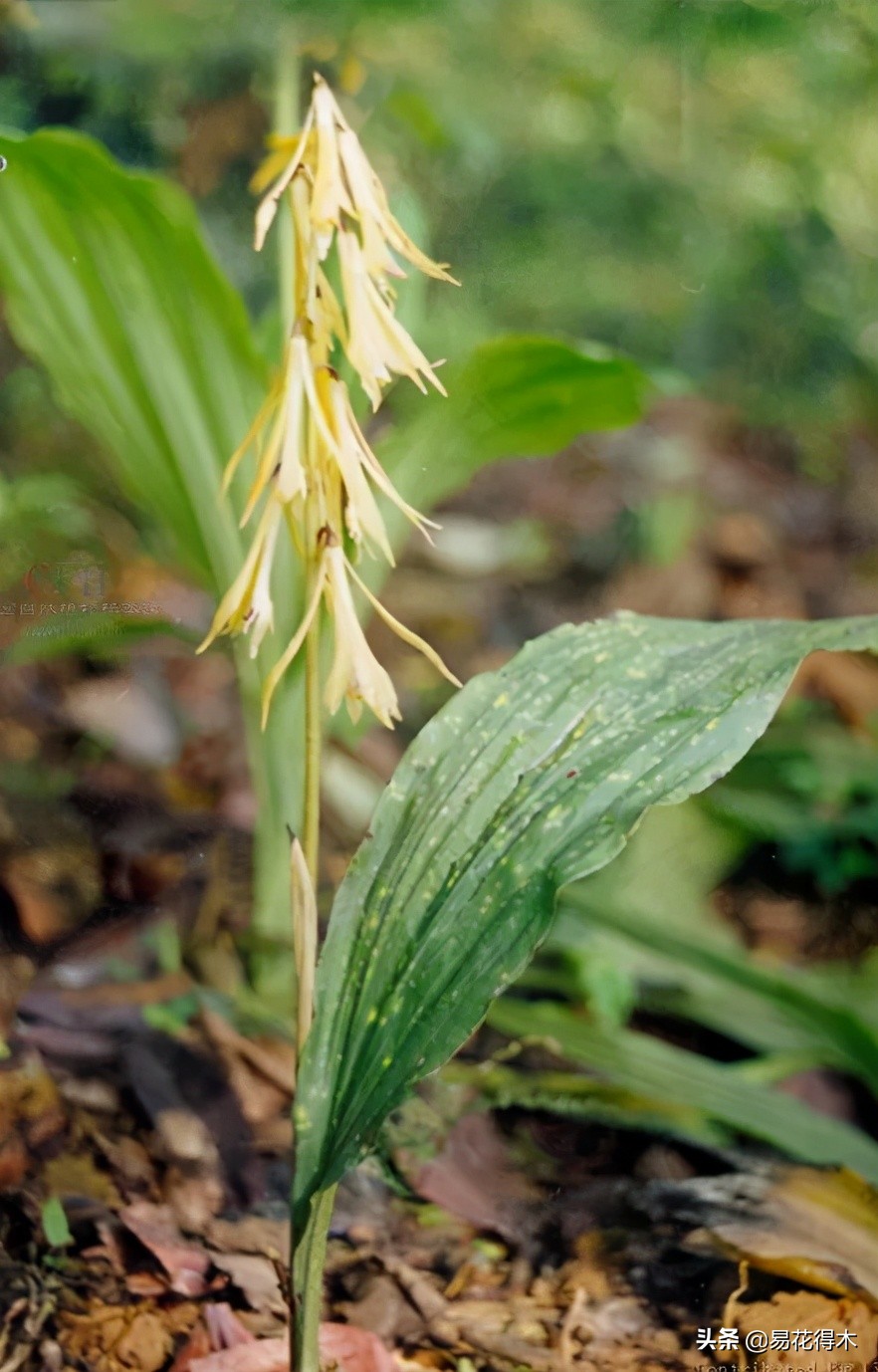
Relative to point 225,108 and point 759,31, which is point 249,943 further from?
point 759,31

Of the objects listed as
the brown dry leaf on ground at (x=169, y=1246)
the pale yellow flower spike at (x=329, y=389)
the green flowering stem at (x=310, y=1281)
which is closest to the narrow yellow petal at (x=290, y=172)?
the pale yellow flower spike at (x=329, y=389)

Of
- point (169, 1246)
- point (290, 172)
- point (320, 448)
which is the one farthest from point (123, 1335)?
point (290, 172)

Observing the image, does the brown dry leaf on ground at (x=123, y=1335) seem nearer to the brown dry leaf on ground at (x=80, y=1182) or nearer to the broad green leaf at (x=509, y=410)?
the brown dry leaf on ground at (x=80, y=1182)

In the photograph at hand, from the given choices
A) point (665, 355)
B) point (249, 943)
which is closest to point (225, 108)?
point (665, 355)

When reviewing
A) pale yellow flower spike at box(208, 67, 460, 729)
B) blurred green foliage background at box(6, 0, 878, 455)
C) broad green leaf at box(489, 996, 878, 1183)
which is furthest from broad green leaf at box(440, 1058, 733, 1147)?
blurred green foliage background at box(6, 0, 878, 455)

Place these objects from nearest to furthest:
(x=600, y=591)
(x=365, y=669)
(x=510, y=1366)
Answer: (x=365, y=669) → (x=510, y=1366) → (x=600, y=591)

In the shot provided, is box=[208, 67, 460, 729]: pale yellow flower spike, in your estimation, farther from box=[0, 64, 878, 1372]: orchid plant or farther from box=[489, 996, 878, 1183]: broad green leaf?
box=[489, 996, 878, 1183]: broad green leaf
